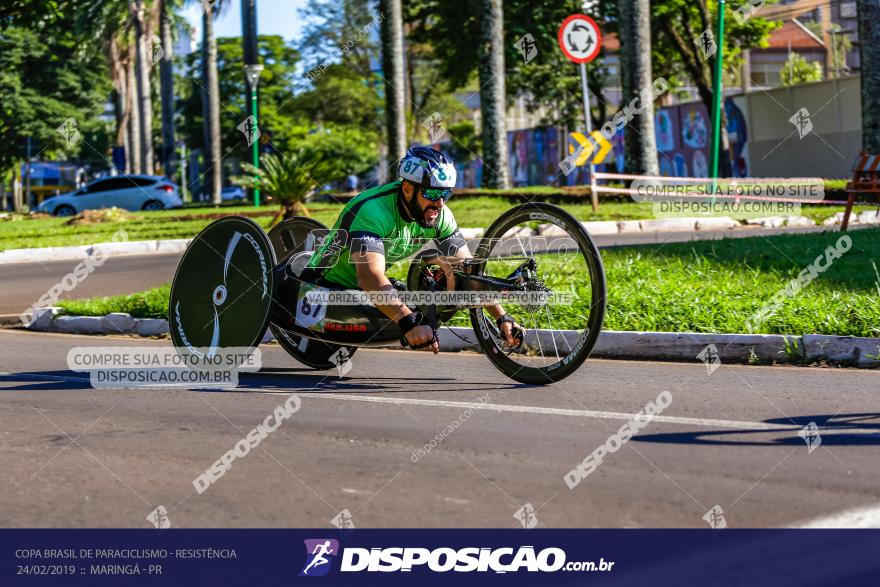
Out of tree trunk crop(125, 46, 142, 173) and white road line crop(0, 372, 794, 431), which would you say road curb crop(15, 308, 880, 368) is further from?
tree trunk crop(125, 46, 142, 173)

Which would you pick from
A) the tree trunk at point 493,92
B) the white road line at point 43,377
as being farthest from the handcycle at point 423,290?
A: the tree trunk at point 493,92

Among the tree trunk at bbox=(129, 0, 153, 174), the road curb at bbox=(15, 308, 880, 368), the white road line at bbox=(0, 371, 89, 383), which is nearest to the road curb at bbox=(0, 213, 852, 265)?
the road curb at bbox=(15, 308, 880, 368)

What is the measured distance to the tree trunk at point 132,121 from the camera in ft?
168

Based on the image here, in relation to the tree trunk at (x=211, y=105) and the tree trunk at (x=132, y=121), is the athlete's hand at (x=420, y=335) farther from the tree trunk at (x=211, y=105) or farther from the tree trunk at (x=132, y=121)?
the tree trunk at (x=132, y=121)

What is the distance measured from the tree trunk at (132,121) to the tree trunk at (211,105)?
1523 centimetres

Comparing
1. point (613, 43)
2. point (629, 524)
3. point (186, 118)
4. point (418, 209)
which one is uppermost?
point (613, 43)

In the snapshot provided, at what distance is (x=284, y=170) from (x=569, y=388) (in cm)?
1515

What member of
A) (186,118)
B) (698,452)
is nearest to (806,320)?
(698,452)

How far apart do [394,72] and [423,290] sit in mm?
18531

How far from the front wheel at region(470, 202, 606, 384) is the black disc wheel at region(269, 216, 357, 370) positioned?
104cm

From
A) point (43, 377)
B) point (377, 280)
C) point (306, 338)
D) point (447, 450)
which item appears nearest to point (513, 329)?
point (377, 280)

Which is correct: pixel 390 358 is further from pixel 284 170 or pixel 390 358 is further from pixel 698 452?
pixel 284 170

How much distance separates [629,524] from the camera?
383 cm

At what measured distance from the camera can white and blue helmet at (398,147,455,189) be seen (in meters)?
6.26
